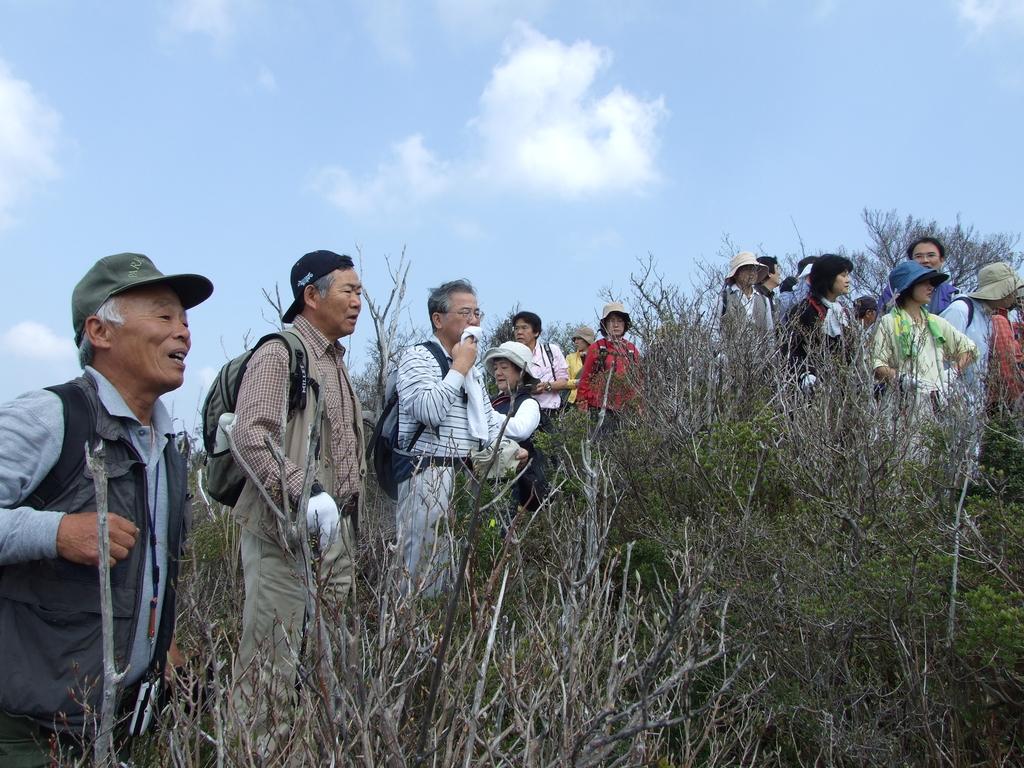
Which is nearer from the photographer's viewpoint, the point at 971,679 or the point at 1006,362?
the point at 971,679

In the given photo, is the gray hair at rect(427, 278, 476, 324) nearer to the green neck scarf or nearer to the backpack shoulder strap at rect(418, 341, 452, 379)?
the backpack shoulder strap at rect(418, 341, 452, 379)

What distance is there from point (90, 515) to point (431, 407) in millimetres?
2065

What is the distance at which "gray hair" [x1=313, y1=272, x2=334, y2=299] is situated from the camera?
3307mm

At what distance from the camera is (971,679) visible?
299 cm

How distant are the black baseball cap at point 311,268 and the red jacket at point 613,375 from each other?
2.80 meters

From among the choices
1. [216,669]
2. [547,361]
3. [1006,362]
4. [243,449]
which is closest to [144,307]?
[243,449]

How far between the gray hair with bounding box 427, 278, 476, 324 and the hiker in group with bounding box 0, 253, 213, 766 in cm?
193

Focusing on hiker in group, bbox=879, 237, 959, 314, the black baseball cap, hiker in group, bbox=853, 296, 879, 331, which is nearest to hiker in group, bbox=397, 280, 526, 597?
the black baseball cap

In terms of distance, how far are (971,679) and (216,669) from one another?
249 centimetres

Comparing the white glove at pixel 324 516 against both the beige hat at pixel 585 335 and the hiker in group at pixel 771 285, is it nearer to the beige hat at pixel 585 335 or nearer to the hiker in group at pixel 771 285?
the hiker in group at pixel 771 285

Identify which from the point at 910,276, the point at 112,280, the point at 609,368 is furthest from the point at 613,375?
the point at 112,280

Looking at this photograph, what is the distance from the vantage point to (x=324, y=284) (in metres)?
3.32

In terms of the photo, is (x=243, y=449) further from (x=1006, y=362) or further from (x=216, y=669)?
(x=1006, y=362)

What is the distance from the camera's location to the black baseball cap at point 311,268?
333 centimetres
